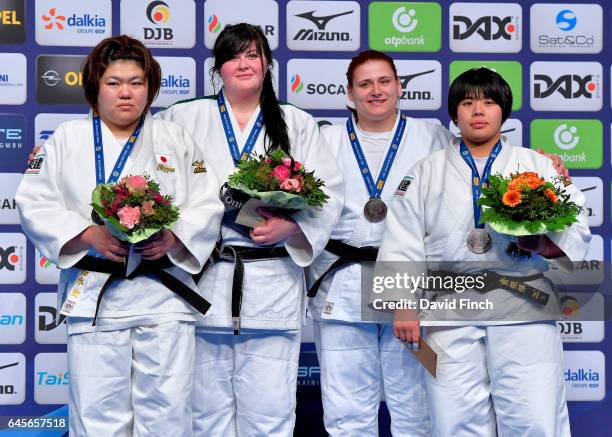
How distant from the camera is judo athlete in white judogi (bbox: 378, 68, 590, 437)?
12.3 feet

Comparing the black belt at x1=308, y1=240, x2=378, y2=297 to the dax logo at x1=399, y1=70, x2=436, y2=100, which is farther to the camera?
the dax logo at x1=399, y1=70, x2=436, y2=100

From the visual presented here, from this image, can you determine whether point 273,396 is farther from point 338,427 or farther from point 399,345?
point 399,345

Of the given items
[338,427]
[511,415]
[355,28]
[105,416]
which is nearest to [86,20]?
[355,28]

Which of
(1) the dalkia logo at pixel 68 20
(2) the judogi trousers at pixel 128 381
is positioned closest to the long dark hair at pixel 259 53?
(2) the judogi trousers at pixel 128 381

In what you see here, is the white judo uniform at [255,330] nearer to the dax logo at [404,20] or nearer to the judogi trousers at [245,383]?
the judogi trousers at [245,383]

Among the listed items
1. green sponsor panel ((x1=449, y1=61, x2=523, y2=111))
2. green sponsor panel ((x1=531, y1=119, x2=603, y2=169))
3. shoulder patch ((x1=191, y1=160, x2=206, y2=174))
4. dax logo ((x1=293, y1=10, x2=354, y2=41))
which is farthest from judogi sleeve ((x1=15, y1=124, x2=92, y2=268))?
green sponsor panel ((x1=531, y1=119, x2=603, y2=169))

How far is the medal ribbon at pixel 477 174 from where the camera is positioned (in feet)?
12.6

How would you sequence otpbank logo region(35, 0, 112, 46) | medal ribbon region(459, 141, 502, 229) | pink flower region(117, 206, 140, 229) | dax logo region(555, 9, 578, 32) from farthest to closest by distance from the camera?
dax logo region(555, 9, 578, 32) < otpbank logo region(35, 0, 112, 46) < medal ribbon region(459, 141, 502, 229) < pink flower region(117, 206, 140, 229)

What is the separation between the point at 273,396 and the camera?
3.96 meters

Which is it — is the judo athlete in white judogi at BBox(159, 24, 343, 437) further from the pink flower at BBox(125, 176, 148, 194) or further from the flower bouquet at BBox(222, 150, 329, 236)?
the pink flower at BBox(125, 176, 148, 194)

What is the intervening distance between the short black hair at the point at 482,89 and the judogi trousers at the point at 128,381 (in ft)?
5.63

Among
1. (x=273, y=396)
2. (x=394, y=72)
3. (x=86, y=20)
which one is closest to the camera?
(x=273, y=396)

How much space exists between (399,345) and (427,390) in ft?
0.91

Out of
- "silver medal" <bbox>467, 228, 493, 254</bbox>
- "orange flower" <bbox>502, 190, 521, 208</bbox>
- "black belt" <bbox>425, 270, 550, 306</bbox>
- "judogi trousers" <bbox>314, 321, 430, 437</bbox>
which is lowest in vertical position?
"judogi trousers" <bbox>314, 321, 430, 437</bbox>
